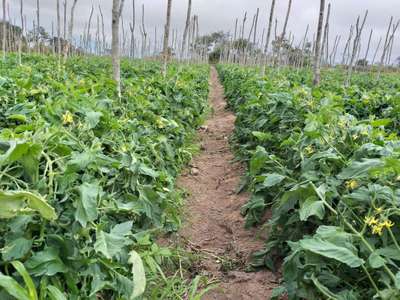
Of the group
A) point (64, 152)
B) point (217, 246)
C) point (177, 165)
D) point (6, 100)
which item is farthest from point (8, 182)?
point (177, 165)

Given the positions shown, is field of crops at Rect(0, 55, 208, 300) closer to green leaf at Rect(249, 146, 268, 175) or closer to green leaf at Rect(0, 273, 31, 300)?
green leaf at Rect(0, 273, 31, 300)

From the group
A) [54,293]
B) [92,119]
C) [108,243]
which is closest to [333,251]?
[108,243]

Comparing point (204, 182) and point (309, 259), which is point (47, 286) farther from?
point (204, 182)

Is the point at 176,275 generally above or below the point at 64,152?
below

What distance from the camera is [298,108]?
4.07m

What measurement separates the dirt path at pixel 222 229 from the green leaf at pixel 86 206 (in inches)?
50.1

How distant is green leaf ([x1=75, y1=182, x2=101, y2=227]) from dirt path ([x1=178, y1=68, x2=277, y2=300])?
50.1 inches

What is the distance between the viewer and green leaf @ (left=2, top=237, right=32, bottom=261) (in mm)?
1462

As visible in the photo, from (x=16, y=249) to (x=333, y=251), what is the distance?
123 centimetres

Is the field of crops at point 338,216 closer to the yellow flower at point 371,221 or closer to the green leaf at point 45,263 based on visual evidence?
the yellow flower at point 371,221

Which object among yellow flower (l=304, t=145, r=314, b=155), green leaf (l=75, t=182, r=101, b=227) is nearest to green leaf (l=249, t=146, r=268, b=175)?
yellow flower (l=304, t=145, r=314, b=155)

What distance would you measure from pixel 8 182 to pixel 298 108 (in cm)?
302

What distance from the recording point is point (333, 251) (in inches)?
66.5

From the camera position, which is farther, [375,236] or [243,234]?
[243,234]
